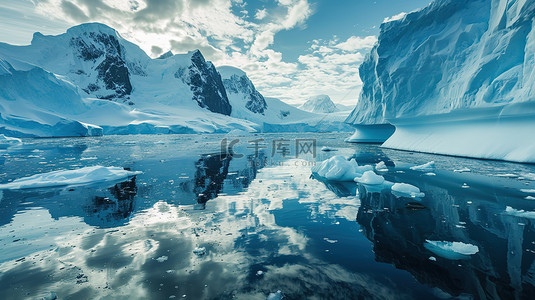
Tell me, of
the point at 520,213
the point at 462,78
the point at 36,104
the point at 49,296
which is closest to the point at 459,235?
the point at 520,213

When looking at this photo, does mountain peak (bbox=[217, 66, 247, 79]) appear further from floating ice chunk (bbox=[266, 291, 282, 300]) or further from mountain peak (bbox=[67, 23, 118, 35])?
floating ice chunk (bbox=[266, 291, 282, 300])

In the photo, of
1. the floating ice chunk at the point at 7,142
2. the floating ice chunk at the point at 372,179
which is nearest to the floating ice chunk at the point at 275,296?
the floating ice chunk at the point at 372,179

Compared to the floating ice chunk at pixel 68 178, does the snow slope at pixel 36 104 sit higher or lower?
higher

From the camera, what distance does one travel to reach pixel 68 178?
9688 millimetres

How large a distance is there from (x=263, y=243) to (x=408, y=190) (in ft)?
18.5

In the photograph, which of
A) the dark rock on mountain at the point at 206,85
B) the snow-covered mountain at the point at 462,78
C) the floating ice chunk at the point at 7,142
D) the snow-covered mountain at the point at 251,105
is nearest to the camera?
the snow-covered mountain at the point at 462,78

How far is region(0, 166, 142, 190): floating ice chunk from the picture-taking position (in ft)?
29.5

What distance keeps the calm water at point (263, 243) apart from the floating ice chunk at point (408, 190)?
0.29 metres

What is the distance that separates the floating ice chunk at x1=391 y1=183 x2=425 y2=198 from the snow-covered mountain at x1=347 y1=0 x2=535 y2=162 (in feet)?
28.5

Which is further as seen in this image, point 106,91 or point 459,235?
point 106,91

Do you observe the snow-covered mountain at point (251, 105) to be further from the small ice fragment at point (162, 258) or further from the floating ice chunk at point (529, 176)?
the small ice fragment at point (162, 258)

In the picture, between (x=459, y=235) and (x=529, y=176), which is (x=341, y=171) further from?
(x=529, y=176)

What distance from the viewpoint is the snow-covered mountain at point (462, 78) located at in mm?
12617

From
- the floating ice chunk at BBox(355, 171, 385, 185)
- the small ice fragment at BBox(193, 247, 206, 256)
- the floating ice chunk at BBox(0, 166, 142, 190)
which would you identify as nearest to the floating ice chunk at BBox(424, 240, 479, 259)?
the small ice fragment at BBox(193, 247, 206, 256)
